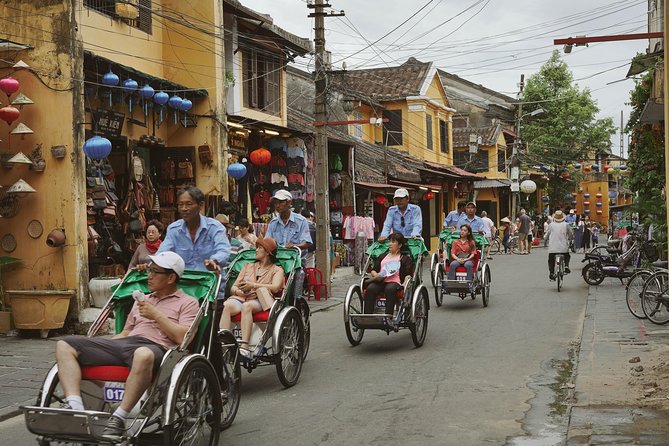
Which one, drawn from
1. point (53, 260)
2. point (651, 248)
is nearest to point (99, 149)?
point (53, 260)

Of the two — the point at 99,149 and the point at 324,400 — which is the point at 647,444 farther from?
the point at 99,149

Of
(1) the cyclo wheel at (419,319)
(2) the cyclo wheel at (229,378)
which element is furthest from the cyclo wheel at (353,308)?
(2) the cyclo wheel at (229,378)

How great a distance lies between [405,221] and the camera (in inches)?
464

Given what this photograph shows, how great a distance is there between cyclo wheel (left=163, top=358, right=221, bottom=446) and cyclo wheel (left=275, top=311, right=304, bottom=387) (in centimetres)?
212

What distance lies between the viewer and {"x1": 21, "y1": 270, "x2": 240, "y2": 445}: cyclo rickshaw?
4.68 m

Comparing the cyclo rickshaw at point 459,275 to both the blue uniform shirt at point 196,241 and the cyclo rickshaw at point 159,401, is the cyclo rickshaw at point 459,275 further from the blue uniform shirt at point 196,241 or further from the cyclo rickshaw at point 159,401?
the cyclo rickshaw at point 159,401

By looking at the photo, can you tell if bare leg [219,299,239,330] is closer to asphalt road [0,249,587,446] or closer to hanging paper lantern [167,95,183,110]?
asphalt road [0,249,587,446]

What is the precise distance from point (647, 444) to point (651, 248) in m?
11.9

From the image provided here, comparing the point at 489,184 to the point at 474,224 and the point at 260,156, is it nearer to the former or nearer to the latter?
the point at 260,156

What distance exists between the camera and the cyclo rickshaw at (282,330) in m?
7.79

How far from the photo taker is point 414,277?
1050 cm

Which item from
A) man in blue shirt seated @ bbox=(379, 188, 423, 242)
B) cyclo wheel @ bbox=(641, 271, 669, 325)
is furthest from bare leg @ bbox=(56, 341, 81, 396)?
cyclo wheel @ bbox=(641, 271, 669, 325)

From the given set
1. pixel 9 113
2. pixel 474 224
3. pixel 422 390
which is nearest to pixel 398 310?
pixel 422 390

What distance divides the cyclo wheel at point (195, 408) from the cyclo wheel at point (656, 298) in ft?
28.3
